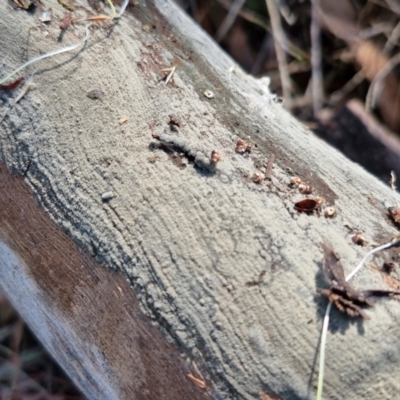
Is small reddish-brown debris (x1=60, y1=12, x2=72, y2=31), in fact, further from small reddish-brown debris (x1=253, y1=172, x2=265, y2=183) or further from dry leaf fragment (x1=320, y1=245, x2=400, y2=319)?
dry leaf fragment (x1=320, y1=245, x2=400, y2=319)

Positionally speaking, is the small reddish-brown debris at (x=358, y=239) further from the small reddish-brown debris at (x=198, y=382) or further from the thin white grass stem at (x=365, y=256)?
the small reddish-brown debris at (x=198, y=382)

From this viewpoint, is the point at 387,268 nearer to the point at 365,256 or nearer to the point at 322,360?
the point at 365,256

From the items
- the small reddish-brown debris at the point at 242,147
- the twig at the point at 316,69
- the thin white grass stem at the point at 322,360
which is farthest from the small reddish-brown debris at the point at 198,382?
the twig at the point at 316,69

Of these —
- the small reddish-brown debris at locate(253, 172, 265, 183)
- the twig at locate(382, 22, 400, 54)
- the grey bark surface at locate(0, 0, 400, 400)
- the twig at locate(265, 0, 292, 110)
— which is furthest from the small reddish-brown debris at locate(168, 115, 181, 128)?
the twig at locate(382, 22, 400, 54)

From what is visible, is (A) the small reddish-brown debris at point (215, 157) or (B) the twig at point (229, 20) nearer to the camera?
(A) the small reddish-brown debris at point (215, 157)

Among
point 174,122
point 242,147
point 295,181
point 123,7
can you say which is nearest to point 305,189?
point 295,181

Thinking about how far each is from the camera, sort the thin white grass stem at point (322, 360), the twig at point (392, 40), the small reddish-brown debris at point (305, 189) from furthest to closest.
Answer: the twig at point (392, 40) → the small reddish-brown debris at point (305, 189) → the thin white grass stem at point (322, 360)

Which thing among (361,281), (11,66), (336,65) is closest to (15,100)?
(11,66)

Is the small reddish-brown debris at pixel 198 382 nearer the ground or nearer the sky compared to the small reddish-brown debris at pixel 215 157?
nearer the ground
